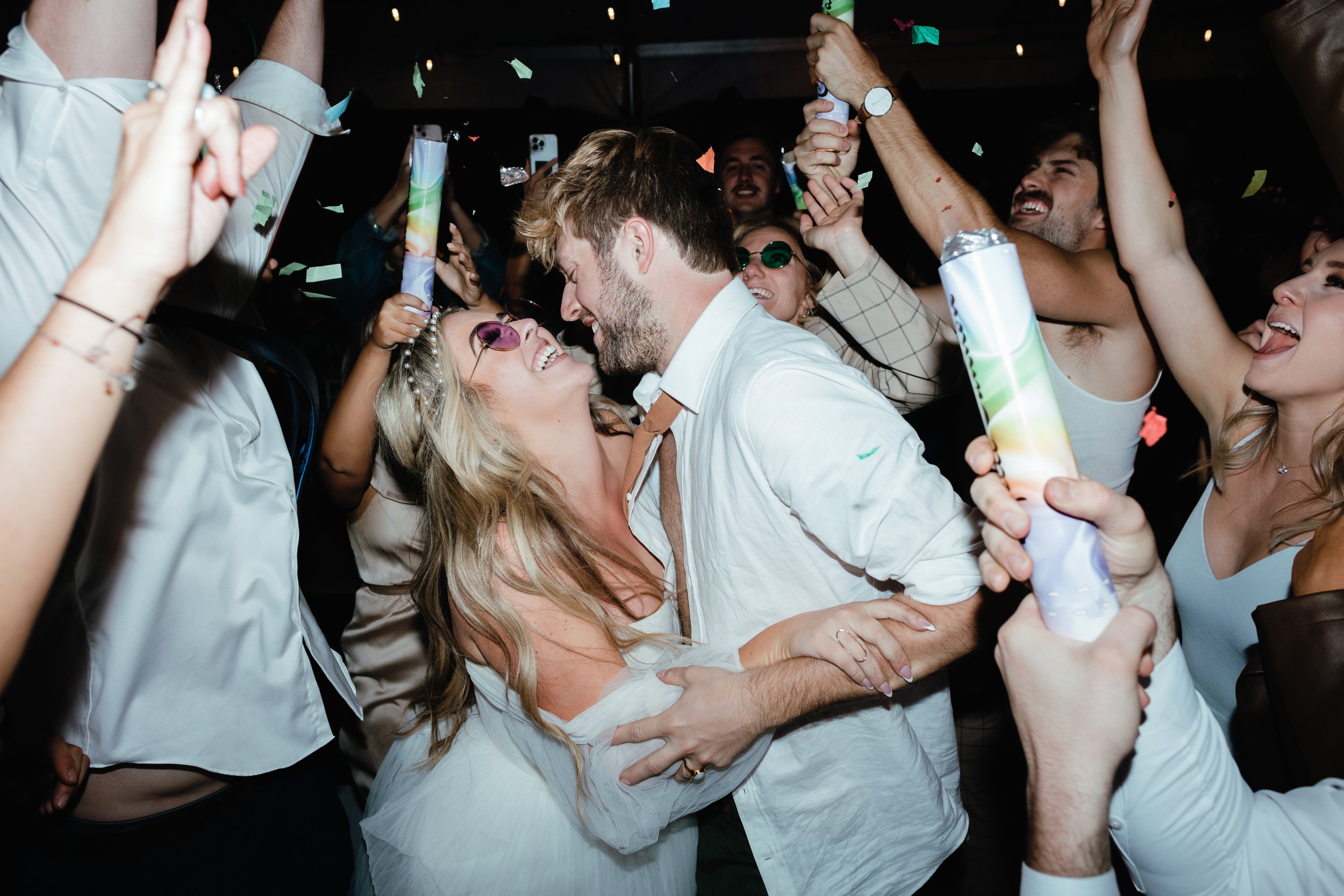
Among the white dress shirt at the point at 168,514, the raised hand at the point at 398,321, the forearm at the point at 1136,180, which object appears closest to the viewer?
the white dress shirt at the point at 168,514

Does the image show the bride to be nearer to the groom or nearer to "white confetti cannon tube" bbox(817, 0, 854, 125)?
the groom

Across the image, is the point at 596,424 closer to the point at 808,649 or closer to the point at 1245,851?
the point at 808,649

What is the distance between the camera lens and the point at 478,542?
1908 millimetres

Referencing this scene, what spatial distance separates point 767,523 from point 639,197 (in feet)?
2.97

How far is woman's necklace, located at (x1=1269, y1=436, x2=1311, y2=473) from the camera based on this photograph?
177 centimetres

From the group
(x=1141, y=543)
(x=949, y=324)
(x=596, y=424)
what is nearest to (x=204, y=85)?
(x=1141, y=543)

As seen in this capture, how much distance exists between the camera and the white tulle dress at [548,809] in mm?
1581

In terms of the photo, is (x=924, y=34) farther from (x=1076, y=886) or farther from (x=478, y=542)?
(x=1076, y=886)

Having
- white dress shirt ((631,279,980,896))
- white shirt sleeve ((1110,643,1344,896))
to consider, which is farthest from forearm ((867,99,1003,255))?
white shirt sleeve ((1110,643,1344,896))

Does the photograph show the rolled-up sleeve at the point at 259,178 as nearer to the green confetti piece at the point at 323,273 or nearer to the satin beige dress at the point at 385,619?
the satin beige dress at the point at 385,619

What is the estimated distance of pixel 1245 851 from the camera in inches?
39.2

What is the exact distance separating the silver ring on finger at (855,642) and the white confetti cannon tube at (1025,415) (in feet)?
1.86

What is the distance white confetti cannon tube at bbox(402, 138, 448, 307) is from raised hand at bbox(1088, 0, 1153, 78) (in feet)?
5.52

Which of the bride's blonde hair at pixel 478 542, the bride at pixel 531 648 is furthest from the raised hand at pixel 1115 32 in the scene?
the bride's blonde hair at pixel 478 542
